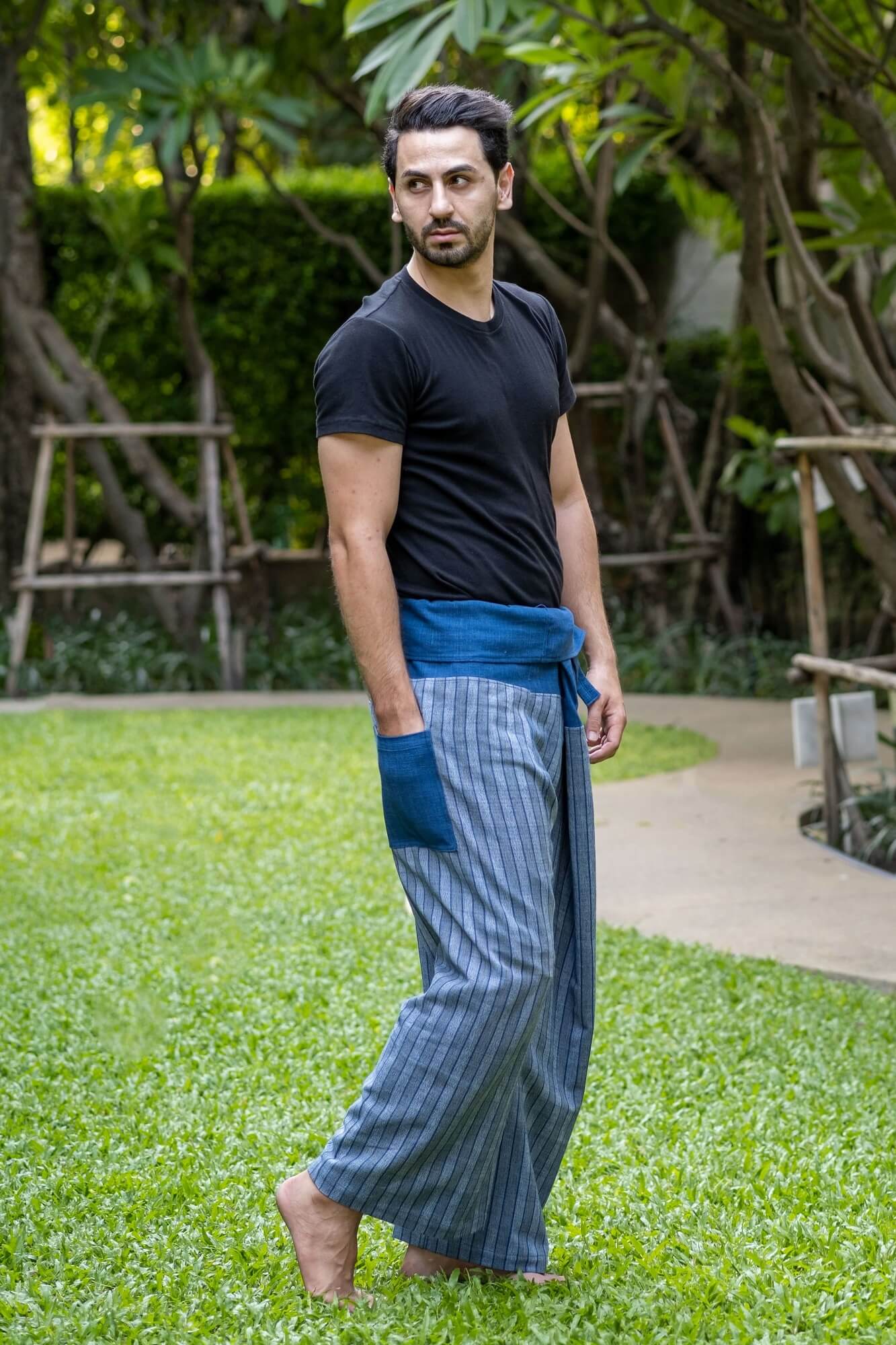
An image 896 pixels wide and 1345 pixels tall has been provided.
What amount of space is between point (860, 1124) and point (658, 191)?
341 inches

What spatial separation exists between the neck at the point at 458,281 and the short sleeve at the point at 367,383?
0.14 m

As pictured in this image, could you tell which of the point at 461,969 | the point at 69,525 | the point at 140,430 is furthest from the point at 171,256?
the point at 461,969

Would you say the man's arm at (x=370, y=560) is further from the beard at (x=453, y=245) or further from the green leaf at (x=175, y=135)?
the green leaf at (x=175, y=135)

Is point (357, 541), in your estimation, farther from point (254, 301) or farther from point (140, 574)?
point (254, 301)

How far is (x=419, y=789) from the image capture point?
209cm

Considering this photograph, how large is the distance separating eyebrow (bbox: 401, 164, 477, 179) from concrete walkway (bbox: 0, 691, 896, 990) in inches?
88.7

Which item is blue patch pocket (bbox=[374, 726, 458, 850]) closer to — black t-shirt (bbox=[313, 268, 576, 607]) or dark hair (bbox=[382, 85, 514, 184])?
black t-shirt (bbox=[313, 268, 576, 607])

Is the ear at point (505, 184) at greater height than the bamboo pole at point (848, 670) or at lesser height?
greater

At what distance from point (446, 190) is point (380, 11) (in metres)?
2.04

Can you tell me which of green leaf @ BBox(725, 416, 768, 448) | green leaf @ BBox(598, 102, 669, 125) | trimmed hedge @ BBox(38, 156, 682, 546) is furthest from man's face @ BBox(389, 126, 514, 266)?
trimmed hedge @ BBox(38, 156, 682, 546)

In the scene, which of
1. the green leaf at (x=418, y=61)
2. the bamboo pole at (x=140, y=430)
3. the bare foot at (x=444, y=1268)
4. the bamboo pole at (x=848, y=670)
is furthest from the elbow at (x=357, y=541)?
the bamboo pole at (x=140, y=430)

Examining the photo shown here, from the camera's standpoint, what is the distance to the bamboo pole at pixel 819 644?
197 inches

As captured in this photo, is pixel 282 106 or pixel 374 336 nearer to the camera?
pixel 374 336

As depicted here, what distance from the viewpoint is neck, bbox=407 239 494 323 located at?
7.13 feet
